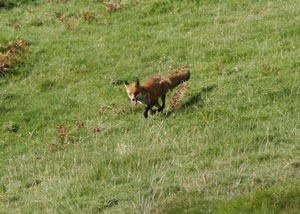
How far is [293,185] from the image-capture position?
7676 millimetres

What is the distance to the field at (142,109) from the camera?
8320 millimetres

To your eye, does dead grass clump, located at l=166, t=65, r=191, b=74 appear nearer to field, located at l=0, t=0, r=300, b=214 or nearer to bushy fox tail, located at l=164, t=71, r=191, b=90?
field, located at l=0, t=0, r=300, b=214

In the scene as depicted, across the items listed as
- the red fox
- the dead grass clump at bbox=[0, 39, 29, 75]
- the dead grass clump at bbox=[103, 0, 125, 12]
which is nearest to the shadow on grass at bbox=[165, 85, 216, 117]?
the red fox

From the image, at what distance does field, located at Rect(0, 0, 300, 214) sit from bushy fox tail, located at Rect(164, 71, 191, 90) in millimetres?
330

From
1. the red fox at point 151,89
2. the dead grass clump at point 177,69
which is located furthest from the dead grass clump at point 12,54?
the red fox at point 151,89

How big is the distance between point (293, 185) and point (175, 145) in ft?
11.0

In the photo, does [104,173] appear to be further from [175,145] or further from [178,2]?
[178,2]

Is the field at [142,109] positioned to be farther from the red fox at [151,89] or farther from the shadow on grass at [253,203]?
the red fox at [151,89]

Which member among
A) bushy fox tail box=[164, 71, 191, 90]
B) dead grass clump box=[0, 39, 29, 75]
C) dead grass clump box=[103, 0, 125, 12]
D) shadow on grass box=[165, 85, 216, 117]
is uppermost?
dead grass clump box=[103, 0, 125, 12]

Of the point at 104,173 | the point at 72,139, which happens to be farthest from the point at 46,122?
the point at 104,173

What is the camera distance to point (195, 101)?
1305 cm

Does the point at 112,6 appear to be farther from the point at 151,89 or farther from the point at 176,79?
the point at 151,89

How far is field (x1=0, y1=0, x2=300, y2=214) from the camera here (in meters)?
8.32

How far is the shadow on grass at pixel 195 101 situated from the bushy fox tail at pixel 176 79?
526 millimetres
